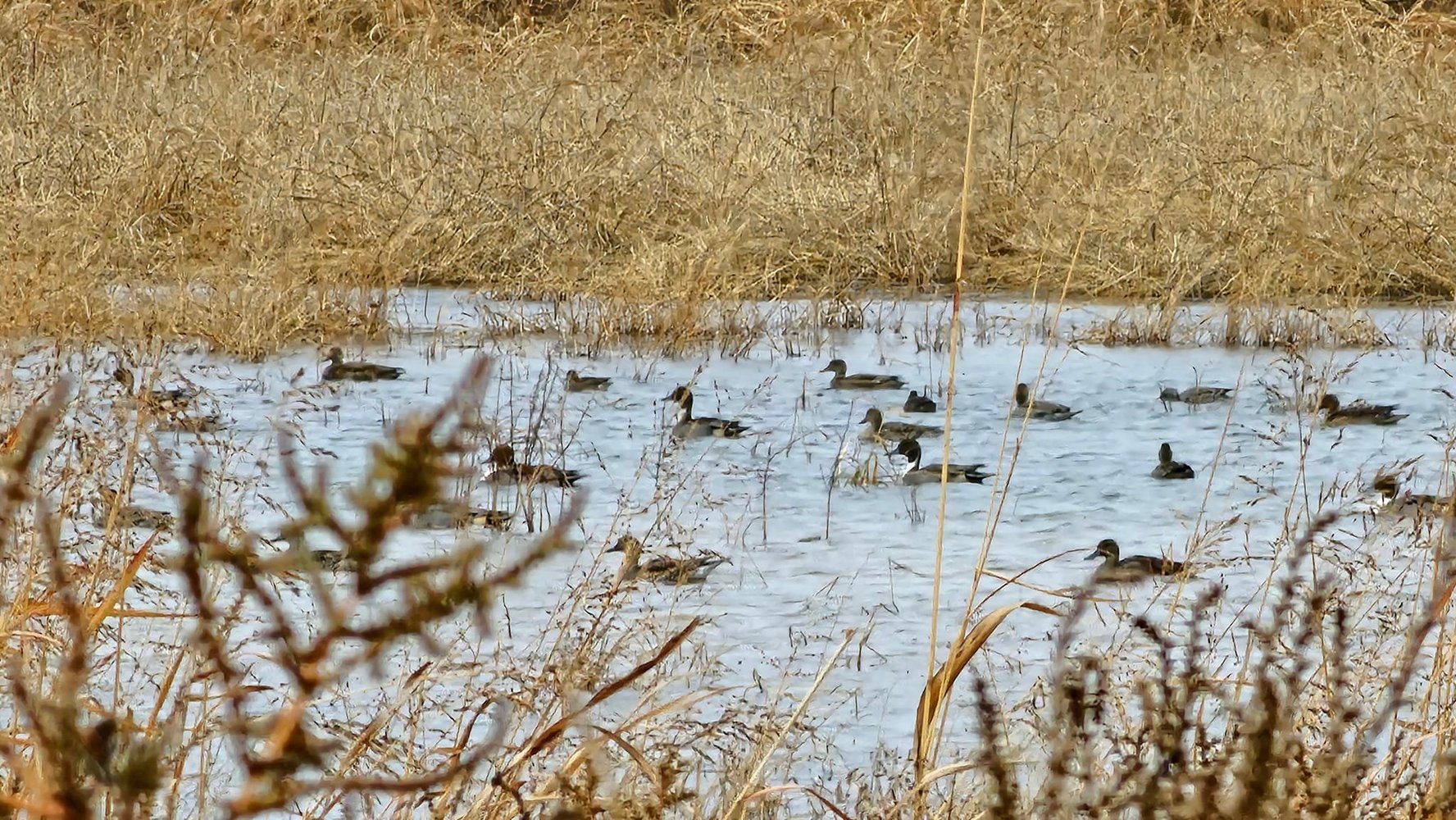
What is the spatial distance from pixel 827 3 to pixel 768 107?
639cm

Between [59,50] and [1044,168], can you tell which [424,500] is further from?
[59,50]

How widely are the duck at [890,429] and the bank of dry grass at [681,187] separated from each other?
0.92 meters

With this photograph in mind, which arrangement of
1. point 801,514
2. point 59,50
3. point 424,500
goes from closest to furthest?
point 424,500, point 801,514, point 59,50

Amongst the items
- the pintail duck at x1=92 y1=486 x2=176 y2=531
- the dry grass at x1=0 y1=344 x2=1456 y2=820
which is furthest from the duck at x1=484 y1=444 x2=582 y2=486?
the pintail duck at x1=92 y1=486 x2=176 y2=531

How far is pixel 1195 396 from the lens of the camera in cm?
583

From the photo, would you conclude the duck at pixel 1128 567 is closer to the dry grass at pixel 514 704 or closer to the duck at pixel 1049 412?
the dry grass at pixel 514 704

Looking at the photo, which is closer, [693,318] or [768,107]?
[693,318]

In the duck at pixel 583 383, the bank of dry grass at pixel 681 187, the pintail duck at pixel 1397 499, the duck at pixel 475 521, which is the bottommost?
the duck at pixel 475 521

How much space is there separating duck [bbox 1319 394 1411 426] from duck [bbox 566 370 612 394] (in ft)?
7.85

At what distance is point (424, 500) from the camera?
2.05 ft

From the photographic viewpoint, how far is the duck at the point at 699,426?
5.24m

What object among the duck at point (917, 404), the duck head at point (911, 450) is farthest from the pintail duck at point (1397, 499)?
the duck at point (917, 404)

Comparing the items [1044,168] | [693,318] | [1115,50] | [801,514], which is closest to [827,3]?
[1115,50]

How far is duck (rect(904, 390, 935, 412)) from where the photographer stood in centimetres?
574
